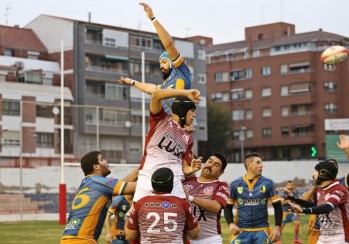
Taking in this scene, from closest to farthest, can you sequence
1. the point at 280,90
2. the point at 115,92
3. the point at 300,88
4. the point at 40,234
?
the point at 40,234, the point at 115,92, the point at 300,88, the point at 280,90

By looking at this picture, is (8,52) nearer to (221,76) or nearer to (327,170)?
(221,76)

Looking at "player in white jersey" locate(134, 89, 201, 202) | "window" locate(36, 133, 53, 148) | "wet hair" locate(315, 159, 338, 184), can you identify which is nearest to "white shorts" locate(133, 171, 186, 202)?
"player in white jersey" locate(134, 89, 201, 202)

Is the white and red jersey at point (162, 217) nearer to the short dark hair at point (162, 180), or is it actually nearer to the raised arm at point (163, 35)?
the short dark hair at point (162, 180)

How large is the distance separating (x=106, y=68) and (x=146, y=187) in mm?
71710

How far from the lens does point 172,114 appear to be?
33.1 ft

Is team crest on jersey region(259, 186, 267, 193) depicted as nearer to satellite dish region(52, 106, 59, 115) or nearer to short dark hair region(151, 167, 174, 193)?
short dark hair region(151, 167, 174, 193)

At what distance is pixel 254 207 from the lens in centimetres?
Result: 1341

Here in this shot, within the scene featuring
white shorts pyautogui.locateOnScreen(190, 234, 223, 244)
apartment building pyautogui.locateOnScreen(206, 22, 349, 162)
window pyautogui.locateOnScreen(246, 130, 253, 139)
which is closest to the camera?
white shorts pyautogui.locateOnScreen(190, 234, 223, 244)

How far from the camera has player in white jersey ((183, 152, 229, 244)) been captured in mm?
11438

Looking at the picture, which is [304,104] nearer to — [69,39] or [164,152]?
[69,39]

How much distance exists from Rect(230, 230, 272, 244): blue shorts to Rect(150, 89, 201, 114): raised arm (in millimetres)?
4324

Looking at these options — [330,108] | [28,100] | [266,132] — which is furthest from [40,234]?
[266,132]

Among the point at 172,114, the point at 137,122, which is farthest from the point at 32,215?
the point at 172,114

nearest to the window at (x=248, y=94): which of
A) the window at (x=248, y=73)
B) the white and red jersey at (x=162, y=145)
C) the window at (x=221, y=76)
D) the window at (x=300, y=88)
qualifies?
the window at (x=248, y=73)
